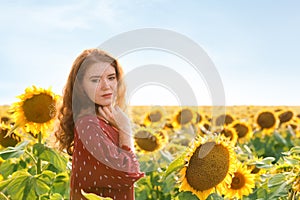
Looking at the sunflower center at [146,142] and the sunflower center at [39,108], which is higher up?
the sunflower center at [39,108]

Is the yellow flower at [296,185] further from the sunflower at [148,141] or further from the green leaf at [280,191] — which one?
the sunflower at [148,141]

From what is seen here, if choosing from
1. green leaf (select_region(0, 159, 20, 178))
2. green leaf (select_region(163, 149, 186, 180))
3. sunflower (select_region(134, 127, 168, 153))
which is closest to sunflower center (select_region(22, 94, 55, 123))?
green leaf (select_region(0, 159, 20, 178))

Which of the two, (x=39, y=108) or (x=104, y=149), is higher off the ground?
(x=39, y=108)

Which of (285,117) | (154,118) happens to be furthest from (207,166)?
(285,117)

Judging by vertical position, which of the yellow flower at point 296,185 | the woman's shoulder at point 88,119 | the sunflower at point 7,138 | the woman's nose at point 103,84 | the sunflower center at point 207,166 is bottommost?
the yellow flower at point 296,185

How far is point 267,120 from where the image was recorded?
24.1 feet

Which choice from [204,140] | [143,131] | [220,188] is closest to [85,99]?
[204,140]

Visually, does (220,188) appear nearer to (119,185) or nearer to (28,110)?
(119,185)

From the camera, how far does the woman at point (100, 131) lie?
2.23 meters

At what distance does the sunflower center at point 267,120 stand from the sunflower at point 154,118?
1.28 meters

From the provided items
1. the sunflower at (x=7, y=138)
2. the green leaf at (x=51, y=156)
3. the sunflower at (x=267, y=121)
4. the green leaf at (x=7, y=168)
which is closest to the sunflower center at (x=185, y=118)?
the sunflower at (x=267, y=121)

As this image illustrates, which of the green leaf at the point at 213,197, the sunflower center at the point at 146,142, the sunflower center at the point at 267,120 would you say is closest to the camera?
the green leaf at the point at 213,197

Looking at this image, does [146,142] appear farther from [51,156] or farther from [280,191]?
[280,191]

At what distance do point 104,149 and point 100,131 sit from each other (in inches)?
2.8
